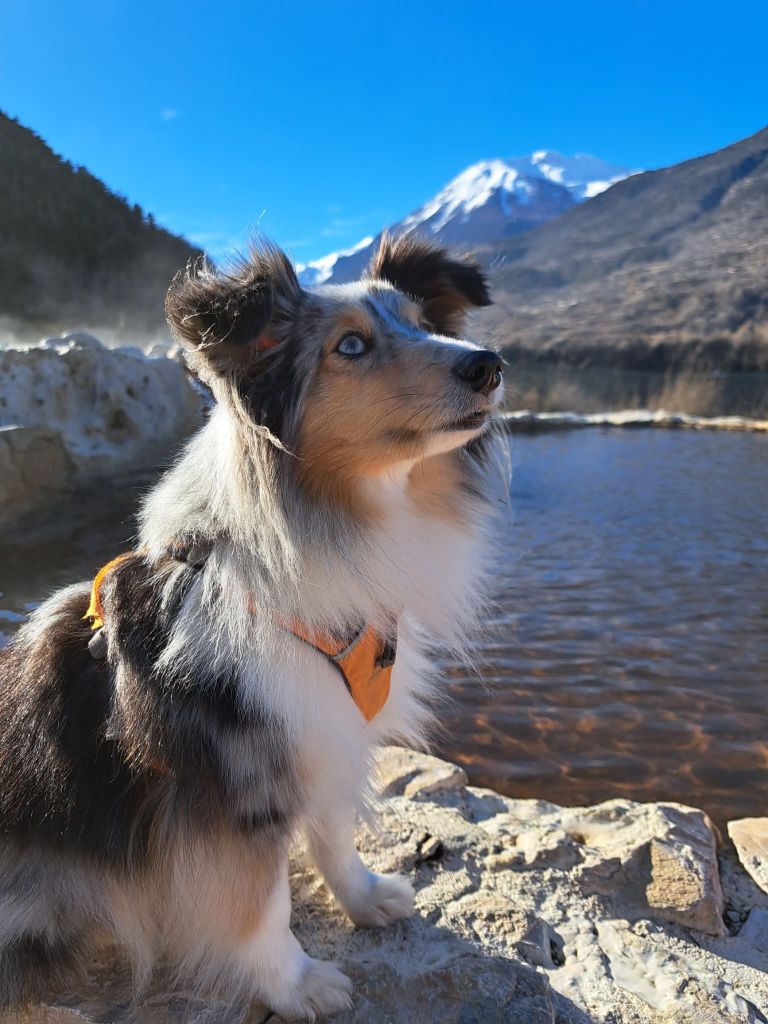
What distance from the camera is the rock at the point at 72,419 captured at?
7.59 meters

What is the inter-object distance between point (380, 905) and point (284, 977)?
1.43 ft

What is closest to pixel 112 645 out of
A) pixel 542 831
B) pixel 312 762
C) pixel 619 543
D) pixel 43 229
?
pixel 312 762

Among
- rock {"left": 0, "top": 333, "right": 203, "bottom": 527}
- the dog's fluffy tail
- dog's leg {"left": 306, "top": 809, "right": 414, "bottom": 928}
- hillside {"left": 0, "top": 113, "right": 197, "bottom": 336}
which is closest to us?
the dog's fluffy tail

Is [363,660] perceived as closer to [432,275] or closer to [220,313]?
[220,313]

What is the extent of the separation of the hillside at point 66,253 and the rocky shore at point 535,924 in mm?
13392

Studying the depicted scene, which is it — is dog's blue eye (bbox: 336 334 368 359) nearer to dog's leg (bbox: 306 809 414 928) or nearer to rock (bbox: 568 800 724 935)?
dog's leg (bbox: 306 809 414 928)

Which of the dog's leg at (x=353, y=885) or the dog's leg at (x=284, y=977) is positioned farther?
the dog's leg at (x=353, y=885)

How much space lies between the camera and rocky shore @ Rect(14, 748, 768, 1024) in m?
1.94

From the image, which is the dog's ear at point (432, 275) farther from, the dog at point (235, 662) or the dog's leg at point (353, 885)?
the dog's leg at point (353, 885)

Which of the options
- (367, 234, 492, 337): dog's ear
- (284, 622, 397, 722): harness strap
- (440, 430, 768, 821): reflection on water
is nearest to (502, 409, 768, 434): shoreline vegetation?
(440, 430, 768, 821): reflection on water

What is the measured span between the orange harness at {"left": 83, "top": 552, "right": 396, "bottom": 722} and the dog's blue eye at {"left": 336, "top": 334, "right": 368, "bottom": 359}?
0.77 m

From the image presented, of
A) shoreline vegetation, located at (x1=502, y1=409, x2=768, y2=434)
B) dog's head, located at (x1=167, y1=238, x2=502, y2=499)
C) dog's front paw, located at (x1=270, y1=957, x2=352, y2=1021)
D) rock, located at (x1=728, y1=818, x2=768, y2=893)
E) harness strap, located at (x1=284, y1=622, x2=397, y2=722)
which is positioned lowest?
rock, located at (x1=728, y1=818, x2=768, y2=893)

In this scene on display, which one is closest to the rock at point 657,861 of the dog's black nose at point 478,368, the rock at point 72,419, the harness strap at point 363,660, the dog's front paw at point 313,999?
the dog's front paw at point 313,999

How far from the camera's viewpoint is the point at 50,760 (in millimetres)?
1809
